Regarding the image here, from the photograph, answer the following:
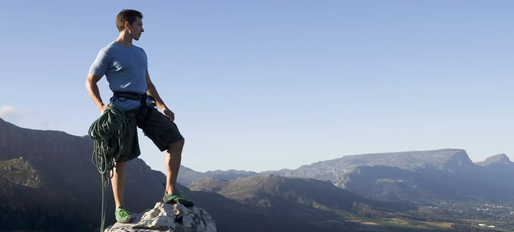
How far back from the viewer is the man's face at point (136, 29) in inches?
325

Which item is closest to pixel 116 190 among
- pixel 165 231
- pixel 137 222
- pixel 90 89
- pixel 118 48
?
pixel 137 222

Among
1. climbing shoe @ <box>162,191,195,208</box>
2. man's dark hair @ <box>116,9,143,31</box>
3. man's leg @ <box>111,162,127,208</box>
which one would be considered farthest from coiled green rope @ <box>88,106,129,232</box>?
man's dark hair @ <box>116,9,143,31</box>

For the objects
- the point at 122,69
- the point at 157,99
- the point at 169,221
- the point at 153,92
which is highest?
the point at 122,69

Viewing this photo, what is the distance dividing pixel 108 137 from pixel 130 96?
2.86ft

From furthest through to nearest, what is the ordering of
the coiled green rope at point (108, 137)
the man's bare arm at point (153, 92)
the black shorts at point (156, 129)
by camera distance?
the man's bare arm at point (153, 92), the black shorts at point (156, 129), the coiled green rope at point (108, 137)

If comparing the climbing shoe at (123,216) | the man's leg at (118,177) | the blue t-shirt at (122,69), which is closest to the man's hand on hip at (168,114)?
the blue t-shirt at (122,69)

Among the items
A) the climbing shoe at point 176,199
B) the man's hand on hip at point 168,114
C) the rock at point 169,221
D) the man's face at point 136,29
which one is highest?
the man's face at point 136,29

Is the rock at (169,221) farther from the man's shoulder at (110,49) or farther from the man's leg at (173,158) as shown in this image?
the man's shoulder at (110,49)

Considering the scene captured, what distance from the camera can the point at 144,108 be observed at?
8.47 meters

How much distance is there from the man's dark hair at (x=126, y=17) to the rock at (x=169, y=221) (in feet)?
11.6

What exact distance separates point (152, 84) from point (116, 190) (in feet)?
7.46

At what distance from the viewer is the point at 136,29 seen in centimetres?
831

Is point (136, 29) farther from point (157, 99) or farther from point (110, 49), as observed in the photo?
point (157, 99)

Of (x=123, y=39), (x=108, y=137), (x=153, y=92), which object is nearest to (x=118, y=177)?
(x=108, y=137)
